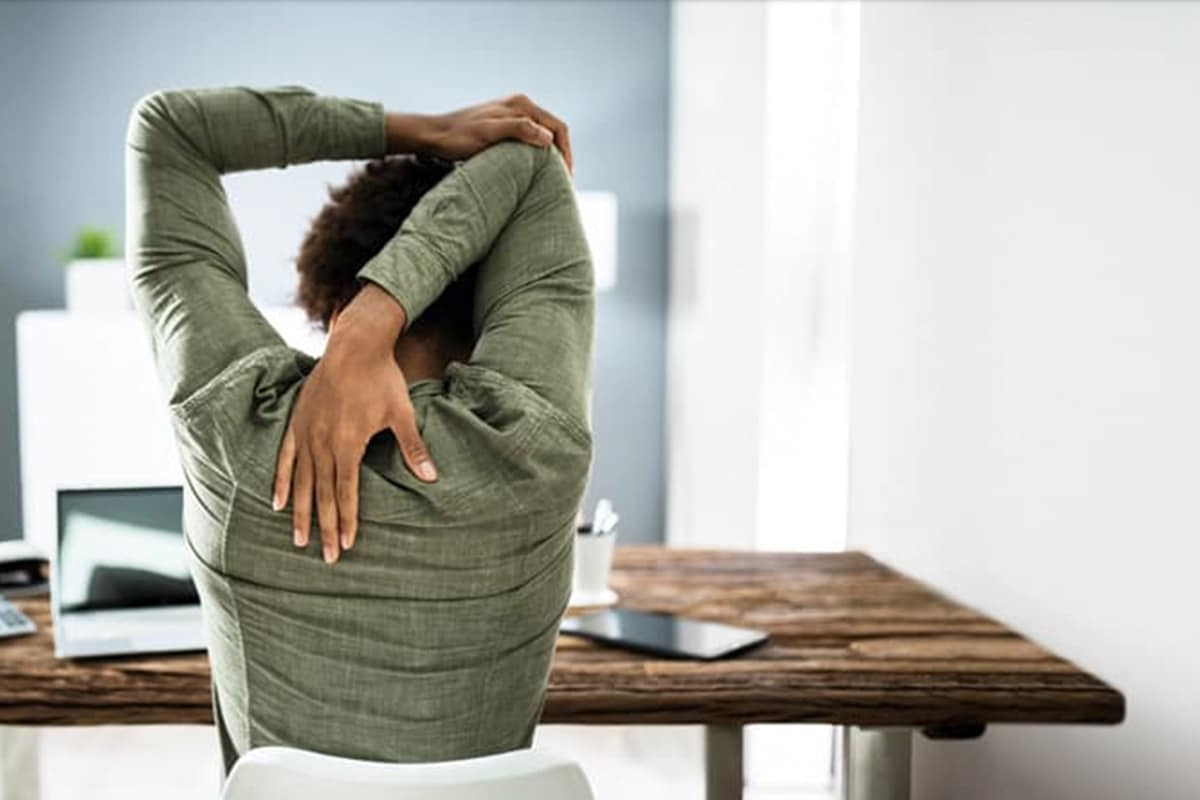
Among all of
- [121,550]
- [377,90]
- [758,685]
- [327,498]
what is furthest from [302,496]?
[377,90]

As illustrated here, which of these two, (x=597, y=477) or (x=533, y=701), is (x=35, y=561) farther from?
(x=597, y=477)

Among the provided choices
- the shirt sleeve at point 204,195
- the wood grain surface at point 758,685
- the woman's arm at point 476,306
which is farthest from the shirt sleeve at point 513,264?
the wood grain surface at point 758,685

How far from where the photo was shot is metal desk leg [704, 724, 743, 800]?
1695 millimetres

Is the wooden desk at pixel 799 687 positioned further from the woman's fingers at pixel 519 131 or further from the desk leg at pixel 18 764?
the woman's fingers at pixel 519 131

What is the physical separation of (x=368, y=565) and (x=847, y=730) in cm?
85

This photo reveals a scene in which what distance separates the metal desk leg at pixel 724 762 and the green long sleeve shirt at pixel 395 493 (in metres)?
0.70

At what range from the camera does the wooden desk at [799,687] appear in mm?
1340

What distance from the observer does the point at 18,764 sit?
1747 millimetres

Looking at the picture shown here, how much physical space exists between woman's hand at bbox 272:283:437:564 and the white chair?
0.46 ft

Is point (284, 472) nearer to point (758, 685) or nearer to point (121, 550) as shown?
point (758, 685)

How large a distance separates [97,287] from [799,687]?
3.19m

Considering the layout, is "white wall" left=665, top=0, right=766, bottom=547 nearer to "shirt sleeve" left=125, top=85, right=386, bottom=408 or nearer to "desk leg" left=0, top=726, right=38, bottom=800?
"desk leg" left=0, top=726, right=38, bottom=800

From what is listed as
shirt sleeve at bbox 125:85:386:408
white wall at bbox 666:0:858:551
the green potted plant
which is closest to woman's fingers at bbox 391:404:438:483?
shirt sleeve at bbox 125:85:386:408

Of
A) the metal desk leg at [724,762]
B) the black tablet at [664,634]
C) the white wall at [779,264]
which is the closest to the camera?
the black tablet at [664,634]
